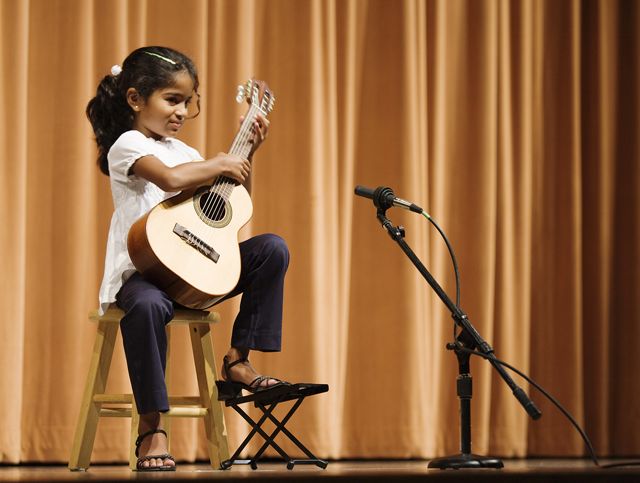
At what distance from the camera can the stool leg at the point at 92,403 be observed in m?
2.62

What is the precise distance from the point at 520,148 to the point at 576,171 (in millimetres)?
259

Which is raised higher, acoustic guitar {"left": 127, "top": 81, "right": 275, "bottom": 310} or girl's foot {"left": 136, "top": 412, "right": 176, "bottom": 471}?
acoustic guitar {"left": 127, "top": 81, "right": 275, "bottom": 310}

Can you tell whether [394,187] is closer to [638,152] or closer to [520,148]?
[520,148]

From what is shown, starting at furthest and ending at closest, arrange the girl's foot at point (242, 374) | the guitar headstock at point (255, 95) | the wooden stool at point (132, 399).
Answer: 1. the guitar headstock at point (255, 95)
2. the wooden stool at point (132, 399)
3. the girl's foot at point (242, 374)

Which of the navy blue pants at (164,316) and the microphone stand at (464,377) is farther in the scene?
the navy blue pants at (164,316)

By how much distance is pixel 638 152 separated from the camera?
4113 mm

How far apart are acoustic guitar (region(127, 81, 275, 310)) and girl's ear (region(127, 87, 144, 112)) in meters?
0.32

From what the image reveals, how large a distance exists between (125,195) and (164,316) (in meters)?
0.44

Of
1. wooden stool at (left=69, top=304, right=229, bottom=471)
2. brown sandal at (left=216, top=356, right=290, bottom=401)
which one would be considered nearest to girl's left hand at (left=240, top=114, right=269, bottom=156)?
wooden stool at (left=69, top=304, right=229, bottom=471)

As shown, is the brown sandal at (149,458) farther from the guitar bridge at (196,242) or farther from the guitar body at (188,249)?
the guitar bridge at (196,242)

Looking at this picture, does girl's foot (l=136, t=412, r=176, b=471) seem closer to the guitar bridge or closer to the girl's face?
the guitar bridge

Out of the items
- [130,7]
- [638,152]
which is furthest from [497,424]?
[130,7]

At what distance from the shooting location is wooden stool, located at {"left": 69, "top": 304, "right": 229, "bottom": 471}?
2.60 meters

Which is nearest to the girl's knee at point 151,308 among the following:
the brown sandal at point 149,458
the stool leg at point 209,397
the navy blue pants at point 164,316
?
the navy blue pants at point 164,316
